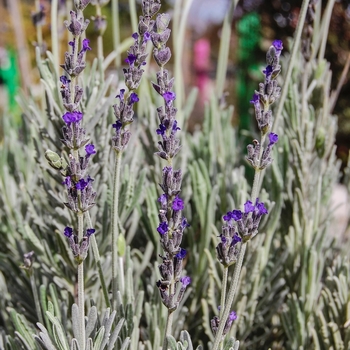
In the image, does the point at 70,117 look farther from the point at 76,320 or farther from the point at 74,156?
the point at 76,320

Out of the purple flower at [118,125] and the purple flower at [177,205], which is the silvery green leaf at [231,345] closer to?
the purple flower at [177,205]

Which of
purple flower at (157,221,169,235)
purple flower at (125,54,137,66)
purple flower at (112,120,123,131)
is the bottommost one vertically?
purple flower at (157,221,169,235)

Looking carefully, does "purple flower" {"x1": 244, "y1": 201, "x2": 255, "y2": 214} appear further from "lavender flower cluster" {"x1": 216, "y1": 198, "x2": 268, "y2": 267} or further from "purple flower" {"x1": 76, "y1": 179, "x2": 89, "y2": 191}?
"purple flower" {"x1": 76, "y1": 179, "x2": 89, "y2": 191}

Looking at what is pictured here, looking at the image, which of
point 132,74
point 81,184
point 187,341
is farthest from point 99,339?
point 132,74

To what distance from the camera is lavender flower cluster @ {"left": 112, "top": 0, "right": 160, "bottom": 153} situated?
2.14 ft

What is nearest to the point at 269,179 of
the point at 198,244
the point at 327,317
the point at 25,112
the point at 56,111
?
the point at 198,244

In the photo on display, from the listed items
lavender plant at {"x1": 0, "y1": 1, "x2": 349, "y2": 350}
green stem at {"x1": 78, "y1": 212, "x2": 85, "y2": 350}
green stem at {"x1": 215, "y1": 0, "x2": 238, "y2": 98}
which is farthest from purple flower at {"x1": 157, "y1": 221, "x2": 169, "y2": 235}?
green stem at {"x1": 215, "y1": 0, "x2": 238, "y2": 98}

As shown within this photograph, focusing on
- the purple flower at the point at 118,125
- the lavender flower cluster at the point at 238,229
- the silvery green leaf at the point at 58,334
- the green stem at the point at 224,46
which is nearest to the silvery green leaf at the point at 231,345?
the lavender flower cluster at the point at 238,229

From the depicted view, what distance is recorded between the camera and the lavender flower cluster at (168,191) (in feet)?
Result: 2.07

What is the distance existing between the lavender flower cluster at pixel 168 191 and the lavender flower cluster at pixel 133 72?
0.05 ft

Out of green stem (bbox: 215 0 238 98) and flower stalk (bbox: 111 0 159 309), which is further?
Answer: green stem (bbox: 215 0 238 98)

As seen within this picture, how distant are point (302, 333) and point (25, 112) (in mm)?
813

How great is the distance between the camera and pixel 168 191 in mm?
634

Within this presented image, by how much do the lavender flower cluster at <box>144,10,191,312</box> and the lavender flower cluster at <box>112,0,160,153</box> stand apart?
0.01m
